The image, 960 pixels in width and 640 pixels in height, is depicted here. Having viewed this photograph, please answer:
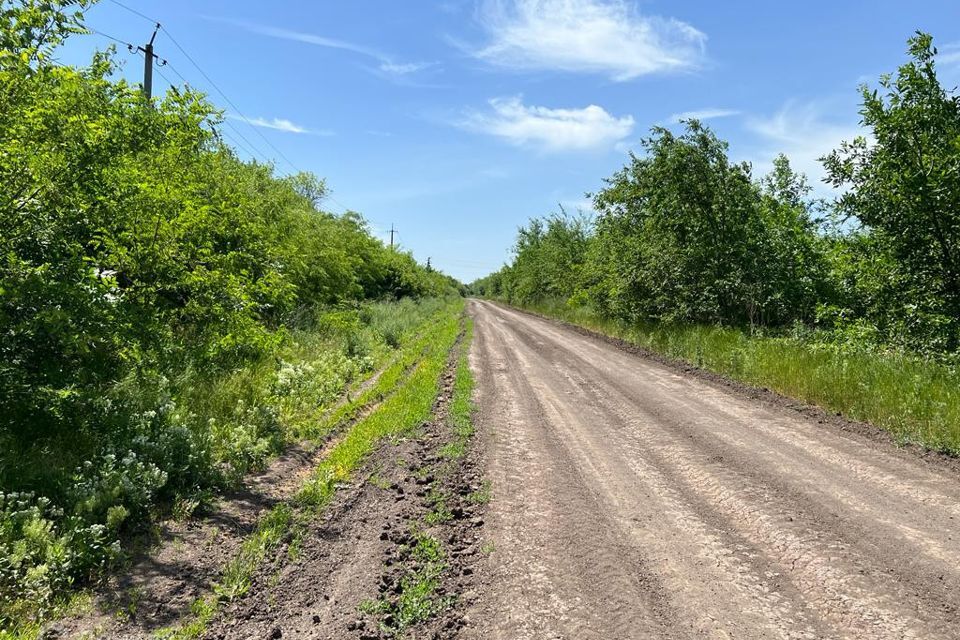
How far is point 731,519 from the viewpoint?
4.80m

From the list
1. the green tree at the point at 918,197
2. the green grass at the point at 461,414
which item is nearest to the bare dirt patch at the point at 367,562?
the green grass at the point at 461,414

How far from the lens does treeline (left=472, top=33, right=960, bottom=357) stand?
988 cm

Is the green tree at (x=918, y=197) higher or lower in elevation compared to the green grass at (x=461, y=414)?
higher

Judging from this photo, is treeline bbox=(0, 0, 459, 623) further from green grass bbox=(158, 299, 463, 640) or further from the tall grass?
green grass bbox=(158, 299, 463, 640)

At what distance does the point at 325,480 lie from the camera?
6.09 meters

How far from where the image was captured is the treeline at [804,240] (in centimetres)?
988

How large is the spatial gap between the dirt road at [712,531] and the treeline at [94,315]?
3360 millimetres

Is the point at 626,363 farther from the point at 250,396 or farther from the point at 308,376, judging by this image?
the point at 250,396

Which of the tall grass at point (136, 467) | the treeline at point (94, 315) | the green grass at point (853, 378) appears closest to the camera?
the tall grass at point (136, 467)

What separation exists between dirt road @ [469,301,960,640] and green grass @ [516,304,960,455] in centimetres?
76

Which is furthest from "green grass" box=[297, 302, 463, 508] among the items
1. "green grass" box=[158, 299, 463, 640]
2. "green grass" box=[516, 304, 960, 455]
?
"green grass" box=[516, 304, 960, 455]

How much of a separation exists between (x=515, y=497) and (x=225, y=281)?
15.9 feet

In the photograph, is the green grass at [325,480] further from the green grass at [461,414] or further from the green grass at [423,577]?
the green grass at [423,577]

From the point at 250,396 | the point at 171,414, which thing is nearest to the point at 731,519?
the point at 171,414
